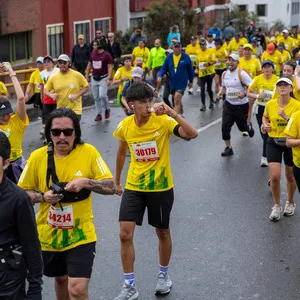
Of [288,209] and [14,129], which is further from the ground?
[14,129]

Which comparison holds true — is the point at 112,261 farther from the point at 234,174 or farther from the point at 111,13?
the point at 111,13

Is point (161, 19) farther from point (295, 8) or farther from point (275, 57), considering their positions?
point (295, 8)

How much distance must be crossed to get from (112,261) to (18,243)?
3405mm

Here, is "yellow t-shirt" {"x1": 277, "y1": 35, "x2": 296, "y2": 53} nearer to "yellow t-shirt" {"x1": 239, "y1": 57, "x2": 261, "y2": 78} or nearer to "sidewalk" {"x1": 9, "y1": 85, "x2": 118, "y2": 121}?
"sidewalk" {"x1": 9, "y1": 85, "x2": 118, "y2": 121}

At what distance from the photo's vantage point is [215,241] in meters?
8.40

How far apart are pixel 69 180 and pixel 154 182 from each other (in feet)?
4.93

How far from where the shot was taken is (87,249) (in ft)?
18.0

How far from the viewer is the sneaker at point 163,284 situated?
686 centimetres

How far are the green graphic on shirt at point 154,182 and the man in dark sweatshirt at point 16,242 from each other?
2499 millimetres

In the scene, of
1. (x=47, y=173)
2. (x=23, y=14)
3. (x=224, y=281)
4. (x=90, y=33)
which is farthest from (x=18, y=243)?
(x=90, y=33)

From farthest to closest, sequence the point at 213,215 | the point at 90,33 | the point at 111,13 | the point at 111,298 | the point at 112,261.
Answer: the point at 111,13
the point at 90,33
the point at 213,215
the point at 112,261
the point at 111,298

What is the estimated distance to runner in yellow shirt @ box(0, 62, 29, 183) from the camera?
797 cm

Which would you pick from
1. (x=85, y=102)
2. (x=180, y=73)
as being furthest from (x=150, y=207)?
(x=85, y=102)

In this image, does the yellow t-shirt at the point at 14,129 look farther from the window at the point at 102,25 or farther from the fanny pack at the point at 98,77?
the window at the point at 102,25
